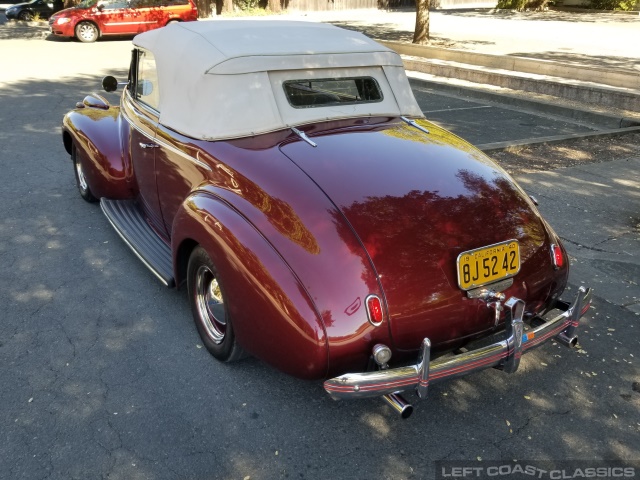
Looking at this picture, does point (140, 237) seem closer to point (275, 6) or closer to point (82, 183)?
point (82, 183)

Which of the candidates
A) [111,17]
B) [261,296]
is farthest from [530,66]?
[111,17]

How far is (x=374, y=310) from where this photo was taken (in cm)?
265

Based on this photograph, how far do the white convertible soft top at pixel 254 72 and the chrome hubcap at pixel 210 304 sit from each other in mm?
849

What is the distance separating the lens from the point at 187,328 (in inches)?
146

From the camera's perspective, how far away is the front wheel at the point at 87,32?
18.3 m

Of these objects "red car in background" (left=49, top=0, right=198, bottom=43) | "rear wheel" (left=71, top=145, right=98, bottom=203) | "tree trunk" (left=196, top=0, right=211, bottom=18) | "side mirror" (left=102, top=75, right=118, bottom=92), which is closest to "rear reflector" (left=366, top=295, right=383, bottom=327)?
"side mirror" (left=102, top=75, right=118, bottom=92)

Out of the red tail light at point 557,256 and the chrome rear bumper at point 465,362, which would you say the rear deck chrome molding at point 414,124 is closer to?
the red tail light at point 557,256

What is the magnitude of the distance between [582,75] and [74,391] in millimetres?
11797

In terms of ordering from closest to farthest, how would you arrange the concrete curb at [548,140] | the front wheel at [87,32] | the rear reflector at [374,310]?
the rear reflector at [374,310] < the concrete curb at [548,140] < the front wheel at [87,32]

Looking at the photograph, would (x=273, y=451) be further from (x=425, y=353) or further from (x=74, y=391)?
(x=74, y=391)

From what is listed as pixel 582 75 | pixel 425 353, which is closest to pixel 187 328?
pixel 425 353

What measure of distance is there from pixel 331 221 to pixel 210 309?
3.33 feet

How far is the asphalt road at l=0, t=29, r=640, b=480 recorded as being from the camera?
2.71 metres

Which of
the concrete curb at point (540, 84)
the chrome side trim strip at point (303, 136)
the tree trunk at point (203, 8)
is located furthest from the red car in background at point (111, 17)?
the chrome side trim strip at point (303, 136)
